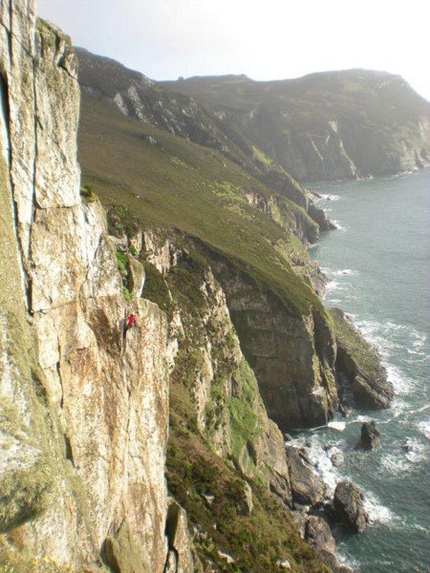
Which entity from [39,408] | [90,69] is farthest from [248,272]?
[90,69]

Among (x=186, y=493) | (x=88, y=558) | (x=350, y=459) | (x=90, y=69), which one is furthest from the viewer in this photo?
(x=90, y=69)

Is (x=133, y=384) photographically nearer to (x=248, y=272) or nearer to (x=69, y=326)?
(x=69, y=326)

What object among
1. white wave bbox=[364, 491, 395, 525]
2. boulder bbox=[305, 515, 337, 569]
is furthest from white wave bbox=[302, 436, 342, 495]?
boulder bbox=[305, 515, 337, 569]

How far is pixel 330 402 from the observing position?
63.7 metres

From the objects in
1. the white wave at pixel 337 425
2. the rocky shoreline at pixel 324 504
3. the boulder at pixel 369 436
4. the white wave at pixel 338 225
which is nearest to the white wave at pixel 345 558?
the rocky shoreline at pixel 324 504

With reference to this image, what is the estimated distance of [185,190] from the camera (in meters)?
102

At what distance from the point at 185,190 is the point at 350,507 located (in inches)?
2878

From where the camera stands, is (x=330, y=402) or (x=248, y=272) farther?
(x=248, y=272)

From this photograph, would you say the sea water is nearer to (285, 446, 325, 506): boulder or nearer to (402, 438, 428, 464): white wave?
(402, 438, 428, 464): white wave

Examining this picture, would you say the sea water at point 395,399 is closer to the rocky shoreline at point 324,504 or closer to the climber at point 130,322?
the rocky shoreline at point 324,504

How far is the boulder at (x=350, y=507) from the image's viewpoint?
44.1 m

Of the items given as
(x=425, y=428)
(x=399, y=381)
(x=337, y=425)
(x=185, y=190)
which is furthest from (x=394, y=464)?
(x=185, y=190)

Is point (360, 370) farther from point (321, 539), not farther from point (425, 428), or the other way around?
point (321, 539)

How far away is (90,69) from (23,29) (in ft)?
577
